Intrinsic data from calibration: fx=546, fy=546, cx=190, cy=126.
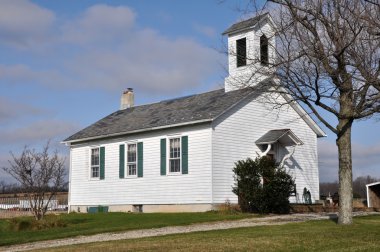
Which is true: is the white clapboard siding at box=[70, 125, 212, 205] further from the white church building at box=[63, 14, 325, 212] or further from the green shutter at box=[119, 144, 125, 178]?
the green shutter at box=[119, 144, 125, 178]

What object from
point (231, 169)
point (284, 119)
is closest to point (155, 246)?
point (231, 169)

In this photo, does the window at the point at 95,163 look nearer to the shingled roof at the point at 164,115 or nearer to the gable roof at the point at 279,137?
the shingled roof at the point at 164,115

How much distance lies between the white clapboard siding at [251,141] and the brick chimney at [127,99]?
10.1 meters

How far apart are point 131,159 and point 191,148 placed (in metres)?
4.33

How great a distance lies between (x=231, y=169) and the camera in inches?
937

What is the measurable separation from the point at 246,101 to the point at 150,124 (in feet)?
15.6

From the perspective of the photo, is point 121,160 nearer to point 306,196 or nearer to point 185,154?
point 185,154

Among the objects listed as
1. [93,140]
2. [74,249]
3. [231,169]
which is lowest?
[74,249]

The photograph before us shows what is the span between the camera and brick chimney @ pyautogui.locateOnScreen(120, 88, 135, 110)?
33.2 meters

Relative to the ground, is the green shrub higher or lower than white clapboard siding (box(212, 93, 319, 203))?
lower

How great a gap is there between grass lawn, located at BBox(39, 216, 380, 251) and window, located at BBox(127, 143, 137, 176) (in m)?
12.7

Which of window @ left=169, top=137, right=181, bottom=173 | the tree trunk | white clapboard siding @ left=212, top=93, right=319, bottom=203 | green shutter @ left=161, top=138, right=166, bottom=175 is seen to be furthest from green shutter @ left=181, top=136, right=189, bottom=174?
the tree trunk

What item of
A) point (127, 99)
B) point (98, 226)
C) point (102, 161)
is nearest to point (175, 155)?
point (102, 161)

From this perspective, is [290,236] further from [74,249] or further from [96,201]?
[96,201]
